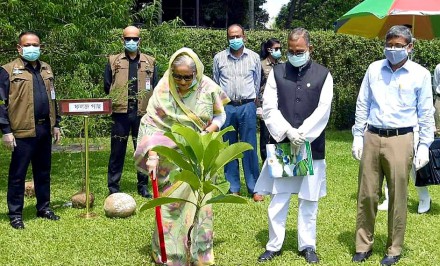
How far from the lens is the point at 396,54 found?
525 centimetres

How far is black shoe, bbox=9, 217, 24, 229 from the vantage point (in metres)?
6.64

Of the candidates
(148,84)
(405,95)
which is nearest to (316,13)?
(148,84)

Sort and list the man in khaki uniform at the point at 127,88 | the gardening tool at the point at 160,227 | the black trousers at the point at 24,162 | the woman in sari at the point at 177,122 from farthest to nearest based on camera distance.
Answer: the man in khaki uniform at the point at 127,88, the black trousers at the point at 24,162, the woman in sari at the point at 177,122, the gardening tool at the point at 160,227

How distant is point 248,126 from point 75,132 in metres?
2.30

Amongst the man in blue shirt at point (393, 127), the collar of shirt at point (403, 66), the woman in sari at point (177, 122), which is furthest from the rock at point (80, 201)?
the collar of shirt at point (403, 66)

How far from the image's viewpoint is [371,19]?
1085 centimetres

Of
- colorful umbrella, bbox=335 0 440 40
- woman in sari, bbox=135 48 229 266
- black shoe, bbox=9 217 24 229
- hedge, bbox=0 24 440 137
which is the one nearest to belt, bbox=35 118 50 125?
Answer: black shoe, bbox=9 217 24 229

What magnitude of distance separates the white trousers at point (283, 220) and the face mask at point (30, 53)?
3.02 metres

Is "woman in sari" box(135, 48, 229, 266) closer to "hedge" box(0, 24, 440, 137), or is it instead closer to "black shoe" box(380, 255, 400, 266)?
"black shoe" box(380, 255, 400, 266)

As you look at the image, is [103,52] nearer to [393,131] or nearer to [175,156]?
[393,131]

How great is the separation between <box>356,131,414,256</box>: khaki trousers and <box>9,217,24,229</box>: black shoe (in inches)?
139

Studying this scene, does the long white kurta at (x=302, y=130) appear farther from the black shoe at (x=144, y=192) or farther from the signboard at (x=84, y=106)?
the black shoe at (x=144, y=192)

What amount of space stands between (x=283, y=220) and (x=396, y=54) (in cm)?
176

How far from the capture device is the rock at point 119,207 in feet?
23.1
